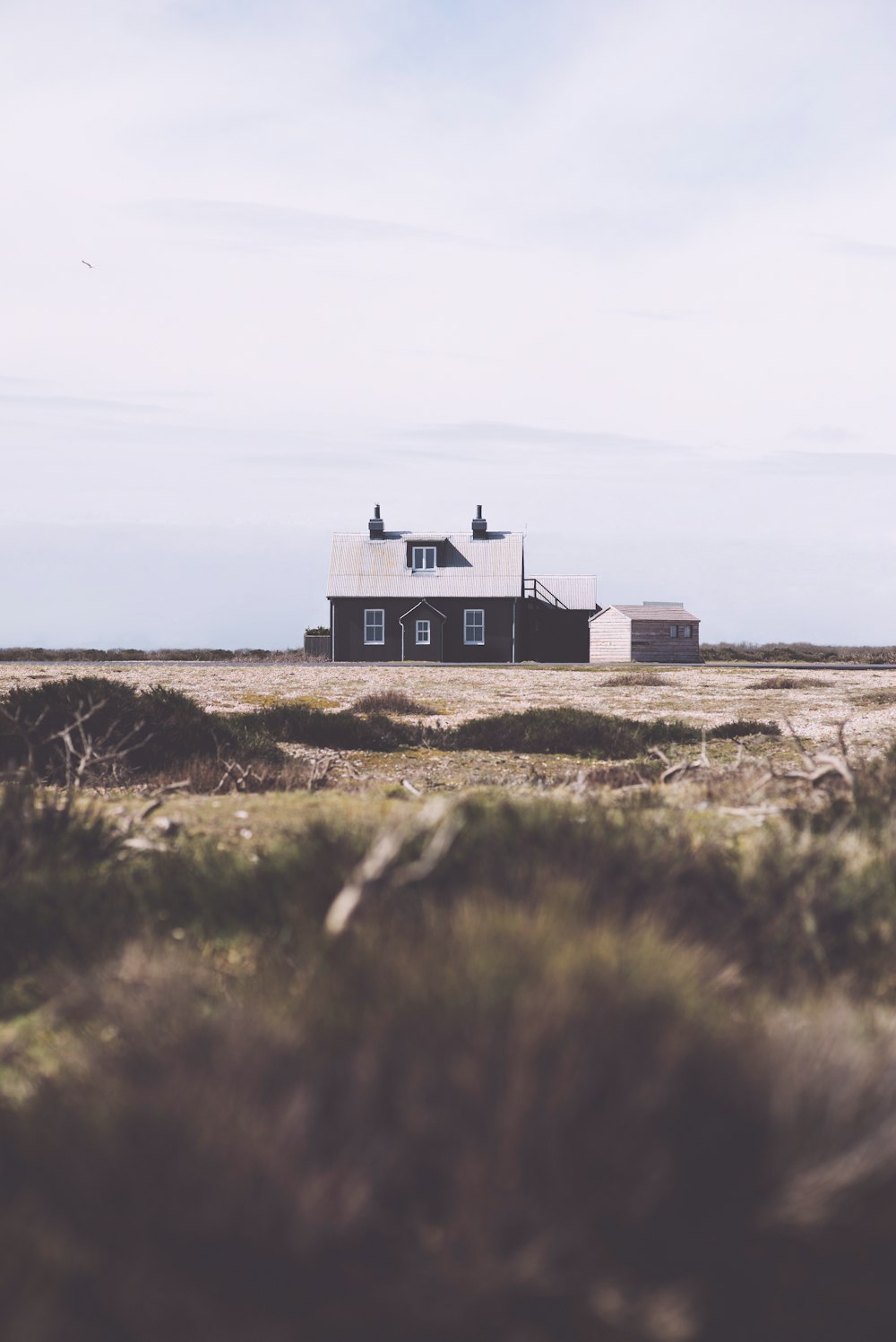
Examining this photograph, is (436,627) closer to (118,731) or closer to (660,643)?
(660,643)

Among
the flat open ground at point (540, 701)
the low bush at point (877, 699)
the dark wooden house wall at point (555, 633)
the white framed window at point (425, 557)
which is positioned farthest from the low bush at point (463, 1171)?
the dark wooden house wall at point (555, 633)

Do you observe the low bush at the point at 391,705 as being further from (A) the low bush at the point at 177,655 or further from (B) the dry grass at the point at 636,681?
(A) the low bush at the point at 177,655

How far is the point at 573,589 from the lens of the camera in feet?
182

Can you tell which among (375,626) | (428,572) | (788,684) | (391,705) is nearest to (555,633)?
(428,572)

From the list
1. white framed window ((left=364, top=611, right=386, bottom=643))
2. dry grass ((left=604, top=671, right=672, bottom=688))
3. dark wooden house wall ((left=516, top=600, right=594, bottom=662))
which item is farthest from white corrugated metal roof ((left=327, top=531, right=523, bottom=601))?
dry grass ((left=604, top=671, right=672, bottom=688))

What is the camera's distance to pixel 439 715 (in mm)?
15312

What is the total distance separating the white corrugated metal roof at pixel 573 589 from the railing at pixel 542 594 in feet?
0.74

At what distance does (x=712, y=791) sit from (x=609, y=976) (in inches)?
169

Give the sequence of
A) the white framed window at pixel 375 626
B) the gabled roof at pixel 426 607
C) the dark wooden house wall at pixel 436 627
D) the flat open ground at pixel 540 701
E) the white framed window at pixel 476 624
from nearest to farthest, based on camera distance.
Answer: the flat open ground at pixel 540 701 < the gabled roof at pixel 426 607 < the dark wooden house wall at pixel 436 627 < the white framed window at pixel 476 624 < the white framed window at pixel 375 626

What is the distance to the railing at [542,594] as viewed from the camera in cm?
5234

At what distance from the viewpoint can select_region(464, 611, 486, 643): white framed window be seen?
4697cm

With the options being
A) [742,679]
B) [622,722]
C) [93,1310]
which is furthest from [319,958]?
[742,679]

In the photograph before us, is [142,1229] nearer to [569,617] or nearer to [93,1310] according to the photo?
[93,1310]

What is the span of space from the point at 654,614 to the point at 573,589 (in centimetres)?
486
